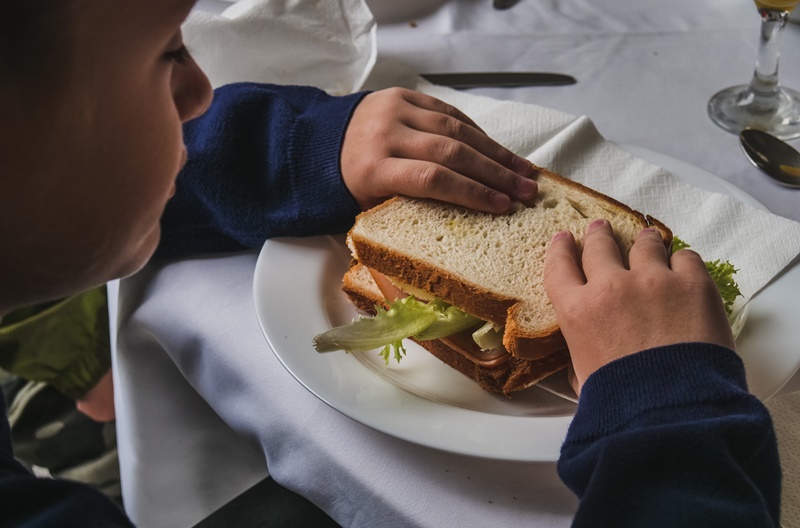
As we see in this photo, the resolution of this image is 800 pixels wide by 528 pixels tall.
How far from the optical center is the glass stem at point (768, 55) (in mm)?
1336

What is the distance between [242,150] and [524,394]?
0.58m

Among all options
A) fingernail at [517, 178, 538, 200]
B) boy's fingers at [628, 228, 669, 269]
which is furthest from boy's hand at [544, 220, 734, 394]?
Result: fingernail at [517, 178, 538, 200]

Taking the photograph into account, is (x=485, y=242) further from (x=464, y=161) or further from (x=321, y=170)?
(x=321, y=170)

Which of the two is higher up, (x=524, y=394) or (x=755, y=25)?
(x=755, y=25)

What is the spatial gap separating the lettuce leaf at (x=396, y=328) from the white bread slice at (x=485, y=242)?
28 mm

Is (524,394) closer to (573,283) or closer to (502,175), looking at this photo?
(573,283)

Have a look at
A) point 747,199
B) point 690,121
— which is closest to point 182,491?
point 747,199

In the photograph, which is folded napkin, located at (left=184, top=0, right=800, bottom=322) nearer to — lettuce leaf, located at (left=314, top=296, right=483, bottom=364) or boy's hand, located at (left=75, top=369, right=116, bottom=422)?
lettuce leaf, located at (left=314, top=296, right=483, bottom=364)

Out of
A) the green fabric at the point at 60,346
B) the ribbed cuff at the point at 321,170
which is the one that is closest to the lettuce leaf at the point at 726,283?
the ribbed cuff at the point at 321,170

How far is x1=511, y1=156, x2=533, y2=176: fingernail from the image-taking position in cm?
118

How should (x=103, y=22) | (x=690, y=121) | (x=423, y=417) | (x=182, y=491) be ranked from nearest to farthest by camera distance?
1. (x=103, y=22)
2. (x=423, y=417)
3. (x=182, y=491)
4. (x=690, y=121)

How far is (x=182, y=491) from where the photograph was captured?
1253 mm

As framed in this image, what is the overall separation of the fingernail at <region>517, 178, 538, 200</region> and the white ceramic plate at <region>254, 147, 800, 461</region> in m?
0.28

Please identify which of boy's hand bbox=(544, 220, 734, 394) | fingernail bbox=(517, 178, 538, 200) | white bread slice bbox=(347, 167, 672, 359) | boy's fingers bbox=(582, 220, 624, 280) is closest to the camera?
boy's hand bbox=(544, 220, 734, 394)
